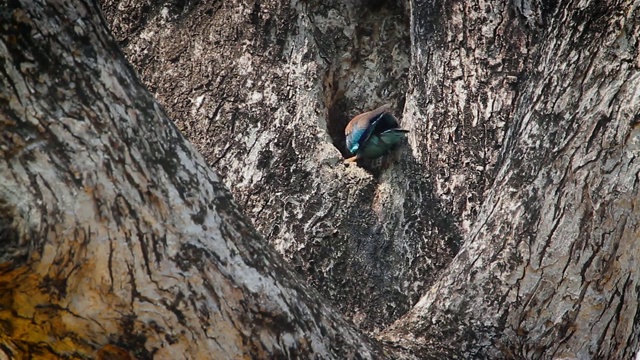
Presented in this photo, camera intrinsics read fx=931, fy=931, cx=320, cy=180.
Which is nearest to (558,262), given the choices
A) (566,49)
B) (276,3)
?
(566,49)

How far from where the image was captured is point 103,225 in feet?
6.22

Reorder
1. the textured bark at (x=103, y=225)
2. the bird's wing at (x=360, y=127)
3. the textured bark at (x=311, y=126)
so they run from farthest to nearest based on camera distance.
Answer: the bird's wing at (x=360, y=127)
the textured bark at (x=311, y=126)
the textured bark at (x=103, y=225)

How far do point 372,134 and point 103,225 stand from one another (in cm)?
143

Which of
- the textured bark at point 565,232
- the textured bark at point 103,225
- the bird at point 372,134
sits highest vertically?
the textured bark at point 103,225

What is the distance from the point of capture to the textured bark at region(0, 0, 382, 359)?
71.9 inches

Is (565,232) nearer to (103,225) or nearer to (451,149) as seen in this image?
(451,149)

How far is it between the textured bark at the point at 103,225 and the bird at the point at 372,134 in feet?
3.88

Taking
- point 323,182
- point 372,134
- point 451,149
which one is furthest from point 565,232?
point 323,182

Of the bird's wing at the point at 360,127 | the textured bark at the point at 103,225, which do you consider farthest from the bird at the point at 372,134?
the textured bark at the point at 103,225

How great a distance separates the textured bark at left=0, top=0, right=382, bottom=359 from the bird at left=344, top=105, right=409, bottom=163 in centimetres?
118

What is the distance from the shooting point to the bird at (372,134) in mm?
3219

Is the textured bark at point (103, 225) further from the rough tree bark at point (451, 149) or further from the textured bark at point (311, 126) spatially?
the textured bark at point (311, 126)

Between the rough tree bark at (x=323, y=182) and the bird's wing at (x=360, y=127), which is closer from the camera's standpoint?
the rough tree bark at (x=323, y=182)

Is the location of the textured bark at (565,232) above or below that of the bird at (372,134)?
below
